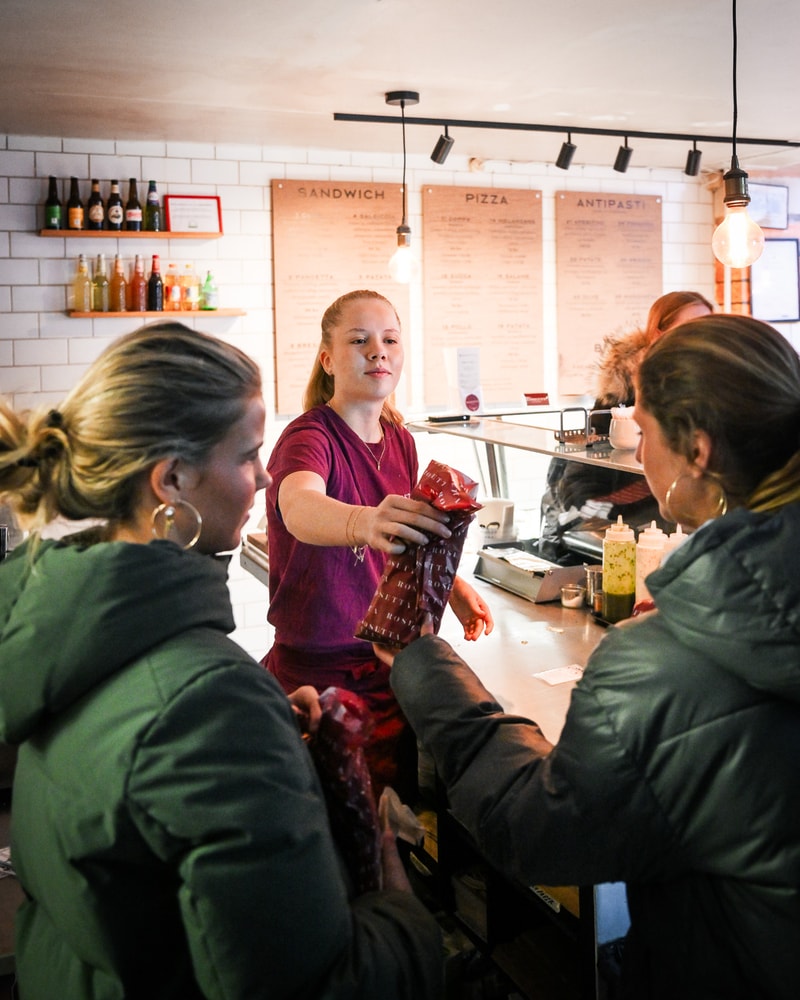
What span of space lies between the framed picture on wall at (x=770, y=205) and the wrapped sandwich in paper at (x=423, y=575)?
5465mm

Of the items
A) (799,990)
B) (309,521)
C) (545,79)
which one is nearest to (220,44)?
(545,79)

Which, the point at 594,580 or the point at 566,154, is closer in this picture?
the point at 594,580

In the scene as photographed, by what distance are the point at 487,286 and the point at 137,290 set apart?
2.08 meters

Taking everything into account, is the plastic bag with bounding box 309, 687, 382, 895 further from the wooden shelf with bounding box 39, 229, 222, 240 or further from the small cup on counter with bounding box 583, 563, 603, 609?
the wooden shelf with bounding box 39, 229, 222, 240

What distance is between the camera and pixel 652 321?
4.07 metres

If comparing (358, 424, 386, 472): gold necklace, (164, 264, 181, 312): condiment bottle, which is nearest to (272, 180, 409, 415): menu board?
(164, 264, 181, 312): condiment bottle

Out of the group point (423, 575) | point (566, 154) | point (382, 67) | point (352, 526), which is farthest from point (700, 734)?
point (566, 154)

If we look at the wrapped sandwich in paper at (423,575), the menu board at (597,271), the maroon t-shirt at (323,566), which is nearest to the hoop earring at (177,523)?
the wrapped sandwich in paper at (423,575)

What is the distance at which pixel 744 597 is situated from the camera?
1069mm

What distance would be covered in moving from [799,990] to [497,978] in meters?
1.06

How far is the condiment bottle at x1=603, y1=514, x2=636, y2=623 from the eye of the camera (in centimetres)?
253

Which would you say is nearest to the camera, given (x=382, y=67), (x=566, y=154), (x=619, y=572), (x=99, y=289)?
(x=619, y=572)

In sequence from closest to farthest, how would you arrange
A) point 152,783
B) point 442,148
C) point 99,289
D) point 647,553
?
1. point 152,783
2. point 647,553
3. point 442,148
4. point 99,289

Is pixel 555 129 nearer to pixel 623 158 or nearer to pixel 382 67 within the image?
pixel 623 158
